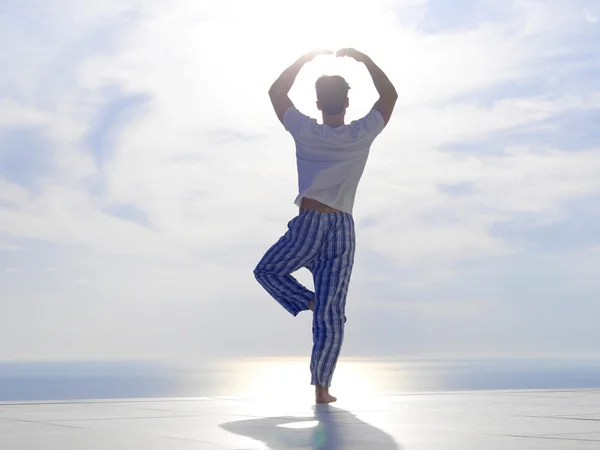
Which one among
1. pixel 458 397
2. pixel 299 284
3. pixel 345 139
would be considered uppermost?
pixel 345 139

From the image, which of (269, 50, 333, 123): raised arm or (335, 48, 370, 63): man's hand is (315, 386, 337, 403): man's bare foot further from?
(335, 48, 370, 63): man's hand

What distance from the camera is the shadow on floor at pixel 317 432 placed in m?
3.17

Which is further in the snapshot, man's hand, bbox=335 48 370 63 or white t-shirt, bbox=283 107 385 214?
man's hand, bbox=335 48 370 63

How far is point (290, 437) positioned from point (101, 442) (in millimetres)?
740

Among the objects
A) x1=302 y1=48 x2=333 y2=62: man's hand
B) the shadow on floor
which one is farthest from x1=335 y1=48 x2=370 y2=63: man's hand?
the shadow on floor

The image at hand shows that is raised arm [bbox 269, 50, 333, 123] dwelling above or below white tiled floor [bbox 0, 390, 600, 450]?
above

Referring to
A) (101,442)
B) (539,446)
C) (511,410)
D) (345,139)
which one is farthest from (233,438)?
(345,139)

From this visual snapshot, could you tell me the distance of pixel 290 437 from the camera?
3473mm

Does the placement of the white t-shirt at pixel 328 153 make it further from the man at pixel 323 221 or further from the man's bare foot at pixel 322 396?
the man's bare foot at pixel 322 396

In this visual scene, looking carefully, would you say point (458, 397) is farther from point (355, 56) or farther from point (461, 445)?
point (461, 445)

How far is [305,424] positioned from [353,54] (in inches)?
118

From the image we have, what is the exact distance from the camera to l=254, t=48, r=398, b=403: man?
19.4 feet

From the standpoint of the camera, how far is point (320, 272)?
237 inches

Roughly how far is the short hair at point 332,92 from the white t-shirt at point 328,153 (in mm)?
160
